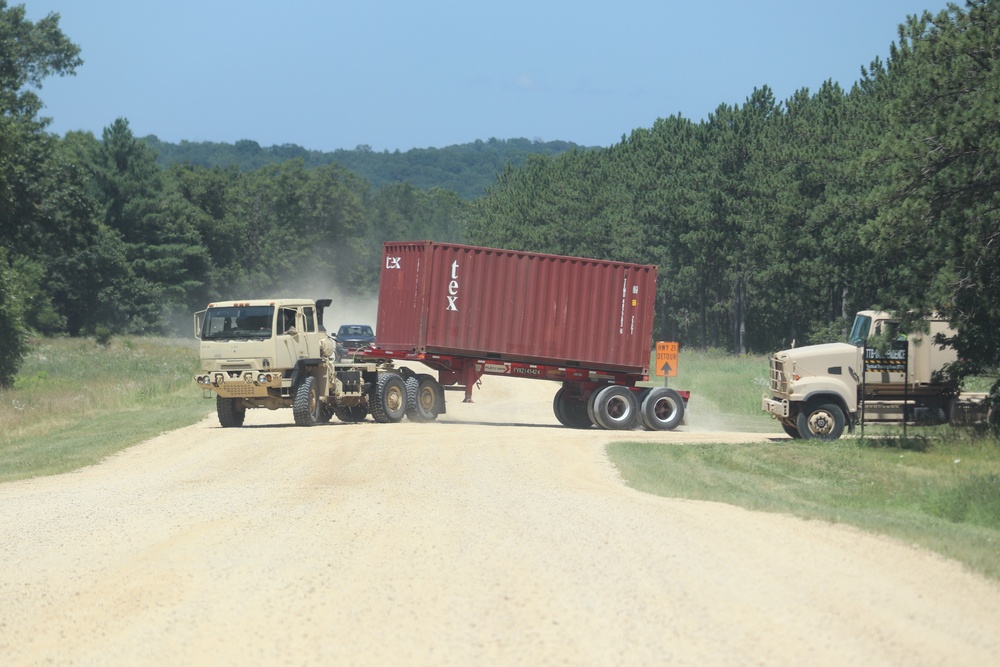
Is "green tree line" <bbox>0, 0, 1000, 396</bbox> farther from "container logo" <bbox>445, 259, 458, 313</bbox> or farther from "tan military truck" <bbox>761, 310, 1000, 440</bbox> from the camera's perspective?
"container logo" <bbox>445, 259, 458, 313</bbox>

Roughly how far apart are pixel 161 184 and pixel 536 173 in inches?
1521

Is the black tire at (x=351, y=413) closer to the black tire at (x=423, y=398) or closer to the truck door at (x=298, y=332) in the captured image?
the black tire at (x=423, y=398)

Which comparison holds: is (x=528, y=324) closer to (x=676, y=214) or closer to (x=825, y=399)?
(x=825, y=399)

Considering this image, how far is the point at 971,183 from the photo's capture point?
2098 centimetres

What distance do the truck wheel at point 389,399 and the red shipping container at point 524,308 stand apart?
89 cm

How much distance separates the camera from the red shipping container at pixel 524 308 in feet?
93.2

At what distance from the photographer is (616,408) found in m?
28.8

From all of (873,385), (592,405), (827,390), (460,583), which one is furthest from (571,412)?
Result: (460,583)

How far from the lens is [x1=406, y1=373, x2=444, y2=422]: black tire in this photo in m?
28.8

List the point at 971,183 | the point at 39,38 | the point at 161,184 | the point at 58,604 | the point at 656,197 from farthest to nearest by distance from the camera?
the point at 161,184
the point at 656,197
the point at 39,38
the point at 971,183
the point at 58,604

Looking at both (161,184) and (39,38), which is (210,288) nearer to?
(161,184)

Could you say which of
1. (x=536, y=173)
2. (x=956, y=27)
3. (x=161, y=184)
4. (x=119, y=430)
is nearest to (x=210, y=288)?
(x=161, y=184)

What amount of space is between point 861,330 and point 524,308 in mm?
8377

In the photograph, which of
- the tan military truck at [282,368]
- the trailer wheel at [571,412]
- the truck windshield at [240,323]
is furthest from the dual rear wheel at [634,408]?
the truck windshield at [240,323]
